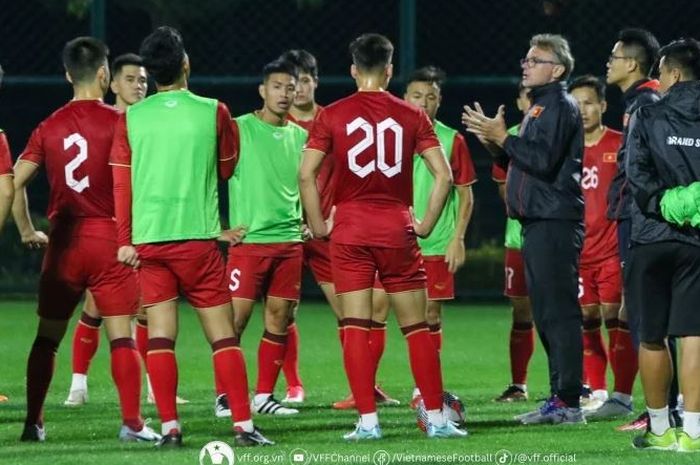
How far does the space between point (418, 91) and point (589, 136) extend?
132 cm

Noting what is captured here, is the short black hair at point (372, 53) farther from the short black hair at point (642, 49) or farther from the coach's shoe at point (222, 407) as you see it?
the coach's shoe at point (222, 407)

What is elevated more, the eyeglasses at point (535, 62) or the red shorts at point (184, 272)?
the eyeglasses at point (535, 62)

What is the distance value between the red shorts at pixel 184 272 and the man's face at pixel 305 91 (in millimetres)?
2965

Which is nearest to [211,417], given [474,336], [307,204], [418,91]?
[307,204]

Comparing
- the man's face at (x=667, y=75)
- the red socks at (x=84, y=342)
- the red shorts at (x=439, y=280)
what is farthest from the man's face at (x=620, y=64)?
the red socks at (x=84, y=342)

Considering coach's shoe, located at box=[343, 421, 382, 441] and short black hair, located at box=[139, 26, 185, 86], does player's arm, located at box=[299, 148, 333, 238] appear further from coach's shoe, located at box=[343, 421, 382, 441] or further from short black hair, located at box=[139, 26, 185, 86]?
coach's shoe, located at box=[343, 421, 382, 441]

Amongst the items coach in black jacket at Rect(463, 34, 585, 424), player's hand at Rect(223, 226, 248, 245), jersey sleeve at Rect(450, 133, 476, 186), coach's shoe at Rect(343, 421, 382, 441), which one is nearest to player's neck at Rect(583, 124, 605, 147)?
jersey sleeve at Rect(450, 133, 476, 186)

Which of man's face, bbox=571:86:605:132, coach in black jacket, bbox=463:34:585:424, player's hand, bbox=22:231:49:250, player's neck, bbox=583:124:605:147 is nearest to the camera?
player's hand, bbox=22:231:49:250

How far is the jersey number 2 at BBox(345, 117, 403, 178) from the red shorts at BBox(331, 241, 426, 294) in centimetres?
40

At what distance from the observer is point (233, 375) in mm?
8477

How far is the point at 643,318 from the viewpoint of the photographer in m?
8.55

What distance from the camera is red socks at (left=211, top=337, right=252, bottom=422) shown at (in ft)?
27.8

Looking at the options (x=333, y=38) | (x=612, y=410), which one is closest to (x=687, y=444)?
(x=612, y=410)

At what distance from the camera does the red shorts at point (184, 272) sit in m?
8.54
